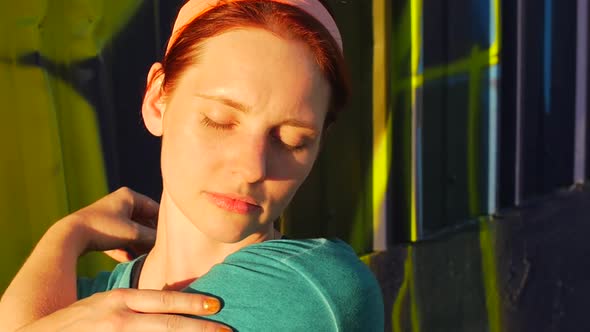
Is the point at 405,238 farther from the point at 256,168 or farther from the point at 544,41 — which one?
the point at 256,168

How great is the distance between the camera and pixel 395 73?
3.99 m

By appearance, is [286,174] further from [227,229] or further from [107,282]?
[107,282]

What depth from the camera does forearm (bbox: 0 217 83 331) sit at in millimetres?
1619

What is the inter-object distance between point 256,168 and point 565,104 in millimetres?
4303

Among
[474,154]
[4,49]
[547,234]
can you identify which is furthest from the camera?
[547,234]

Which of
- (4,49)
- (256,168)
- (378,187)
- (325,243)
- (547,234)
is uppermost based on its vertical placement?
(4,49)

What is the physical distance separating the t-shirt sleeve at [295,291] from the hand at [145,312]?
4cm

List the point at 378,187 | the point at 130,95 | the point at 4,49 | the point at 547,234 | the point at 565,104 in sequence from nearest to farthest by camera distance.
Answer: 1. the point at 4,49
2. the point at 130,95
3. the point at 378,187
4. the point at 547,234
5. the point at 565,104

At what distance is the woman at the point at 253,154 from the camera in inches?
53.9

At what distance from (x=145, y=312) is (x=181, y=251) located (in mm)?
294

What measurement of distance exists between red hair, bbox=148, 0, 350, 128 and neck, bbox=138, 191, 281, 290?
0.29 meters

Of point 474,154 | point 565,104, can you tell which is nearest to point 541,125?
point 565,104

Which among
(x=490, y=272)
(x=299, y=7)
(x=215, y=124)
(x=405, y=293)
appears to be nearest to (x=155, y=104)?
(x=215, y=124)

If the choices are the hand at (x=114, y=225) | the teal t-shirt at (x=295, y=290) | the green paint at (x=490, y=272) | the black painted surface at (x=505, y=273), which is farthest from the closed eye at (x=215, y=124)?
the green paint at (x=490, y=272)
